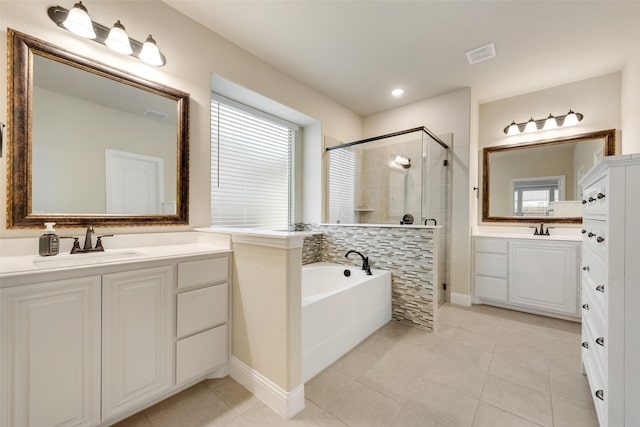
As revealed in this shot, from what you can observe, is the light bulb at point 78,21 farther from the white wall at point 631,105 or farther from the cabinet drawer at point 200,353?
the white wall at point 631,105

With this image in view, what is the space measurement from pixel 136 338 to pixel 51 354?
302mm

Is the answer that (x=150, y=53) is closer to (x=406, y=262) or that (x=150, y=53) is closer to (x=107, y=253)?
(x=107, y=253)

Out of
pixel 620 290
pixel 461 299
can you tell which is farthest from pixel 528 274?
pixel 620 290

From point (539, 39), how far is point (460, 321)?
2.68m

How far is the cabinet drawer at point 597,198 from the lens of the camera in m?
1.09

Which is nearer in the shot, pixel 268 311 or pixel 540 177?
pixel 268 311

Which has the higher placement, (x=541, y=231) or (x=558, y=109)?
(x=558, y=109)

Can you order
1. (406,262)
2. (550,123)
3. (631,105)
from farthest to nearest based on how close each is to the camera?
(550,123)
(406,262)
(631,105)

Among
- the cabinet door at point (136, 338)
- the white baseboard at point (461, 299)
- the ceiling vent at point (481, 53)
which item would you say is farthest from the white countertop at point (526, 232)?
the cabinet door at point (136, 338)

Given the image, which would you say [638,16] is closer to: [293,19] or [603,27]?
[603,27]

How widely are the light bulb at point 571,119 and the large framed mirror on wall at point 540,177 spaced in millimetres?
158

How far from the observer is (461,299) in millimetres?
3059

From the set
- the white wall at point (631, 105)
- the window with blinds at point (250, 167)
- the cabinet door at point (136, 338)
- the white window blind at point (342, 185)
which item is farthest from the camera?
the white window blind at point (342, 185)

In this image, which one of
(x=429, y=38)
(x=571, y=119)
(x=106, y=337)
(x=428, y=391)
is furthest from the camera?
(x=571, y=119)
